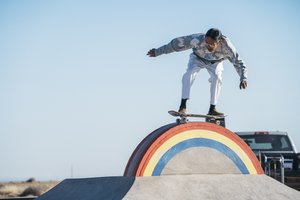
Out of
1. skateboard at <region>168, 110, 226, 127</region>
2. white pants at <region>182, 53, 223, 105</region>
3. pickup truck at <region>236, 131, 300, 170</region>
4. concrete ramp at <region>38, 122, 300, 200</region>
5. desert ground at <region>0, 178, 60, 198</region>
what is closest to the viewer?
concrete ramp at <region>38, 122, 300, 200</region>

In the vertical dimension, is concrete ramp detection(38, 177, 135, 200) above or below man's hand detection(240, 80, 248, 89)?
below

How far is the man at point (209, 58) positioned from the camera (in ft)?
30.0

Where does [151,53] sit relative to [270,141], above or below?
above

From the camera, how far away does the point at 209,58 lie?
9352 millimetres

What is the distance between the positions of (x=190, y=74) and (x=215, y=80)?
1.31 ft

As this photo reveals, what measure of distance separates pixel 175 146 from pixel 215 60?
89.8 inches

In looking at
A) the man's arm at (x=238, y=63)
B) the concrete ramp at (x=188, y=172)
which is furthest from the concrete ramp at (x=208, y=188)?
the man's arm at (x=238, y=63)

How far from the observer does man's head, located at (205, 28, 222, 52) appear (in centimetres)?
888

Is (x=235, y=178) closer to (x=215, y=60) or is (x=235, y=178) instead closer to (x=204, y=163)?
(x=204, y=163)

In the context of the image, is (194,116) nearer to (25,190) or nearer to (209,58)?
(209,58)

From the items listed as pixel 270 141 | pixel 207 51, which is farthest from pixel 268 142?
pixel 207 51

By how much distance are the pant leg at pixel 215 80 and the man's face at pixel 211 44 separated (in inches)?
13.6

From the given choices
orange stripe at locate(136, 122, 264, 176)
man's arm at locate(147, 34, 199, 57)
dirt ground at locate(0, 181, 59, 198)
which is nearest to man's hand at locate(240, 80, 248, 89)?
man's arm at locate(147, 34, 199, 57)

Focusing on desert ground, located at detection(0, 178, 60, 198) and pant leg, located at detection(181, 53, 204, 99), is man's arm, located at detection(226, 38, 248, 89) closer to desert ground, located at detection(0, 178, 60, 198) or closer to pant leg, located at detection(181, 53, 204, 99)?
pant leg, located at detection(181, 53, 204, 99)
